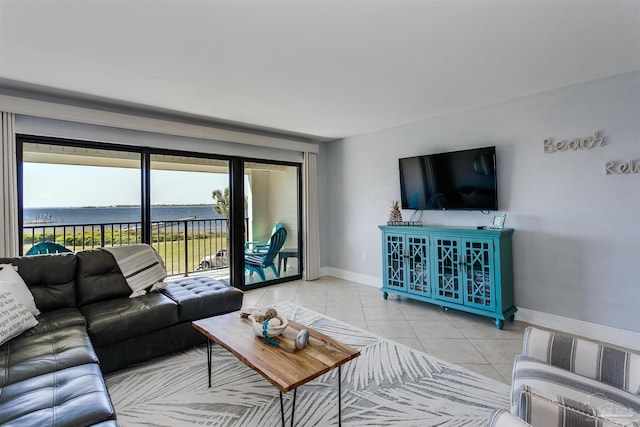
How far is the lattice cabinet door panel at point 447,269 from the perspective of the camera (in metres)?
3.26

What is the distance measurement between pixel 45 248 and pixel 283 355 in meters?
3.03

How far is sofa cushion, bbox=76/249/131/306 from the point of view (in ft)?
8.21

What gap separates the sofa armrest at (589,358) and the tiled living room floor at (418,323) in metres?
0.67

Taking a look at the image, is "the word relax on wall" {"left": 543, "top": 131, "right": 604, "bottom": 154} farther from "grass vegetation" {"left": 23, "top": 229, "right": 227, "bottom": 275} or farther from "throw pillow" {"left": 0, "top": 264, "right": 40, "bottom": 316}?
"throw pillow" {"left": 0, "top": 264, "right": 40, "bottom": 316}

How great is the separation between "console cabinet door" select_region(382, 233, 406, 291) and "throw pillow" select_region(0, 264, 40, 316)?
345 cm

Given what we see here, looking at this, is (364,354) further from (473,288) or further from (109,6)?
(109,6)

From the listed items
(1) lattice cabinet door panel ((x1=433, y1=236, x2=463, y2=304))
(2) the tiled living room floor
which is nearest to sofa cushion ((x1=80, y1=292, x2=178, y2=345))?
(2) the tiled living room floor

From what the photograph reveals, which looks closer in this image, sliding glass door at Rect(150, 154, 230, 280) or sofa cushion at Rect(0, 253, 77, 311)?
sofa cushion at Rect(0, 253, 77, 311)

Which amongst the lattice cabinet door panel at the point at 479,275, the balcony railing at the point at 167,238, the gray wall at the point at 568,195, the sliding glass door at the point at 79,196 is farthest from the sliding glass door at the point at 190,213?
the lattice cabinet door panel at the point at 479,275

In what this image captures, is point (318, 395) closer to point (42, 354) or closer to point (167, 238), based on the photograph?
point (42, 354)

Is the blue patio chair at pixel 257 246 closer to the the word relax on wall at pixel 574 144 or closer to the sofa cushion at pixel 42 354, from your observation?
the sofa cushion at pixel 42 354

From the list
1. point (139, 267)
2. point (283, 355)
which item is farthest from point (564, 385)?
point (139, 267)

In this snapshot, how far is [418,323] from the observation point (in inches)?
124

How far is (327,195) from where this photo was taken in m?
5.38
